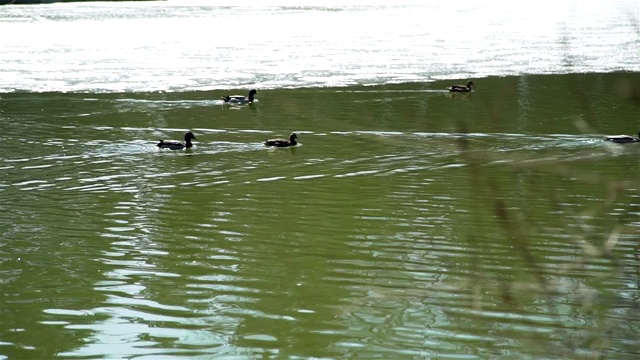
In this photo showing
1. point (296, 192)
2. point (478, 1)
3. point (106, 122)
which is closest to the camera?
point (296, 192)

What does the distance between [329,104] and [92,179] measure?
7.94 metres

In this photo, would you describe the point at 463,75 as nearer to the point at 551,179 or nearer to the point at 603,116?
the point at 603,116

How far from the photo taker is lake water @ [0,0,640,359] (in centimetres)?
759

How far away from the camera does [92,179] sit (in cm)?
1473

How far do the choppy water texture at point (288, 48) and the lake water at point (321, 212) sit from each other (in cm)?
27

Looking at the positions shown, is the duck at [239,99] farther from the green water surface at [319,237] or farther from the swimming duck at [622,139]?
the swimming duck at [622,139]

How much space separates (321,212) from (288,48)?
24024mm

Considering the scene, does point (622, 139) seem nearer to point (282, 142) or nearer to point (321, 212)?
point (282, 142)

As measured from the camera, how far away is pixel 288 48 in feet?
118

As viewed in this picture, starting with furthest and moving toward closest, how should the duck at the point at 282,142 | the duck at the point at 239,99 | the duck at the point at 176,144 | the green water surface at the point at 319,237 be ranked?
the duck at the point at 239,99, the duck at the point at 282,142, the duck at the point at 176,144, the green water surface at the point at 319,237

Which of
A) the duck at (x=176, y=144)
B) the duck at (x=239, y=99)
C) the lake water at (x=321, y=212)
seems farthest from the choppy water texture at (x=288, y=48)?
the duck at (x=176, y=144)

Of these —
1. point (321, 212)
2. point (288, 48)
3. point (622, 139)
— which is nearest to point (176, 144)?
point (321, 212)

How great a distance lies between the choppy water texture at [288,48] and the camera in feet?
89.4

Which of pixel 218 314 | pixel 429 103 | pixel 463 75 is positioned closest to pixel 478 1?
pixel 463 75
